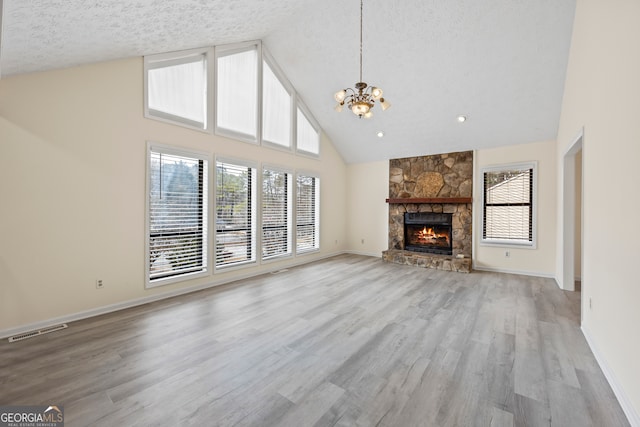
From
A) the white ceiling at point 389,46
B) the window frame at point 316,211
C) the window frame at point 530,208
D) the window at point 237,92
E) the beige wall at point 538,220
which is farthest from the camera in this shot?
the window frame at point 316,211

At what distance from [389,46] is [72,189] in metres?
5.06

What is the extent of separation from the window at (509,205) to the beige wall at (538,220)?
4.5 inches

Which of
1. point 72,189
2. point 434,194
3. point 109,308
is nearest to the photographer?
point 72,189

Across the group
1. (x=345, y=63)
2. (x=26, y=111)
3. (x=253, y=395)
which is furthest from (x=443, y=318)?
(x=26, y=111)

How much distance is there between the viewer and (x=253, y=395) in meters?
1.92

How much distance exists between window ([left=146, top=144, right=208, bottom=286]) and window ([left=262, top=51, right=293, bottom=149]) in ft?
5.71

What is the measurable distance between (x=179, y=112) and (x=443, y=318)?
4828 mm

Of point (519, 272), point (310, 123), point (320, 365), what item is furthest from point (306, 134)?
point (519, 272)

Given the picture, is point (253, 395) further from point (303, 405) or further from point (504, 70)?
point (504, 70)

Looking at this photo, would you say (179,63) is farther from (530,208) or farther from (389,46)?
(530,208)

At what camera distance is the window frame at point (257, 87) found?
4.58 metres

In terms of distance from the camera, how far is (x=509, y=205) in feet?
18.5

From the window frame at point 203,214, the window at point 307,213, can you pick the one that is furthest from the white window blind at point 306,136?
the window frame at point 203,214

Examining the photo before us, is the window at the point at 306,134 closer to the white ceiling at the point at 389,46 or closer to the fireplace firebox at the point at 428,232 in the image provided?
the white ceiling at the point at 389,46
